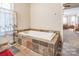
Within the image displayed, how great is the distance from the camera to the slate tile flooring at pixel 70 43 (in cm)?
142

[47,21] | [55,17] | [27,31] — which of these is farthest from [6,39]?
[55,17]

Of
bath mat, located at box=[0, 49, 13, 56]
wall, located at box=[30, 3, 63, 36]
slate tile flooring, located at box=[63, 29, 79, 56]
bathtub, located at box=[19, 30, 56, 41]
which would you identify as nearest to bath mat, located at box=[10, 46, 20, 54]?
bath mat, located at box=[0, 49, 13, 56]

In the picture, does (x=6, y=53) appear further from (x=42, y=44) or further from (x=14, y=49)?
(x=42, y=44)

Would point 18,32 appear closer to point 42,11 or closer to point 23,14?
point 23,14

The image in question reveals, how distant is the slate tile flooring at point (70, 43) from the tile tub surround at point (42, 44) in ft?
0.42

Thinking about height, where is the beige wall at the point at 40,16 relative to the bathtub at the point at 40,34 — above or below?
above

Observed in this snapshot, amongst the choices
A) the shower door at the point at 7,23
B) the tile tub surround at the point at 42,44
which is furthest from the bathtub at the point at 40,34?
the shower door at the point at 7,23

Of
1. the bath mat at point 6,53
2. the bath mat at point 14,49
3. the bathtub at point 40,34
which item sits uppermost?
the bathtub at point 40,34

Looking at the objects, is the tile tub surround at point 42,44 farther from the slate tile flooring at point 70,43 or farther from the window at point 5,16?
the window at point 5,16

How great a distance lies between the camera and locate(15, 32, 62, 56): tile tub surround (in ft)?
4.51

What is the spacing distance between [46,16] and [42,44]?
397 mm

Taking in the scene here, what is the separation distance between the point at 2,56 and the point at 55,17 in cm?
92

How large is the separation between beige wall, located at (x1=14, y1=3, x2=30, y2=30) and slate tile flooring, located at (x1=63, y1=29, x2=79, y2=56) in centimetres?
56

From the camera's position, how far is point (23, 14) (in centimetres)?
148
